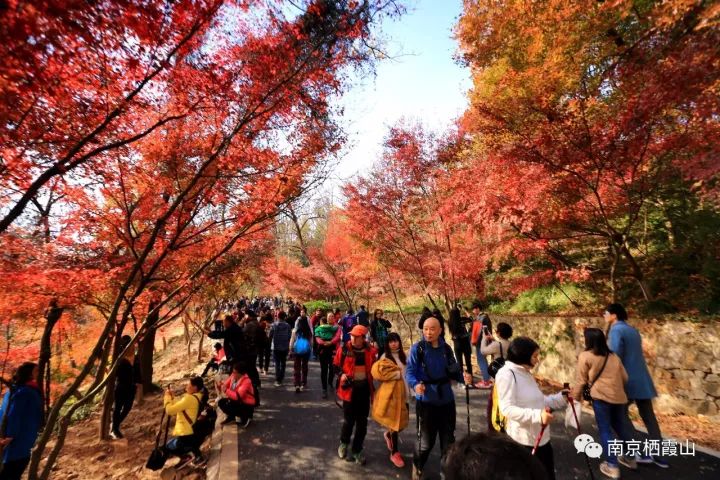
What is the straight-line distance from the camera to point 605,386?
157 inches

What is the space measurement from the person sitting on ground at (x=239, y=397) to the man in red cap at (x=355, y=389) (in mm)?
1893

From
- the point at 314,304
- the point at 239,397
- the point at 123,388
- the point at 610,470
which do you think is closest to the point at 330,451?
the point at 239,397

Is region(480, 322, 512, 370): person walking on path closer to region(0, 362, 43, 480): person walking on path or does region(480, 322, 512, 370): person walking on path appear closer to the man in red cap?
the man in red cap

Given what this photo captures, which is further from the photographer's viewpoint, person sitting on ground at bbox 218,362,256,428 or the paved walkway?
person sitting on ground at bbox 218,362,256,428

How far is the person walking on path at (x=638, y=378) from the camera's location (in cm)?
432

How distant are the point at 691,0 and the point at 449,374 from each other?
6.25m

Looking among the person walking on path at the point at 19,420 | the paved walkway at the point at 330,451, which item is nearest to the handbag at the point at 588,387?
the paved walkway at the point at 330,451

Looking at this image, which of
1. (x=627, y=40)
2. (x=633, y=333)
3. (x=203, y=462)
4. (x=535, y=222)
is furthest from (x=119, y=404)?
(x=627, y=40)

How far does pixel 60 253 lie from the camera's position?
7516 millimetres

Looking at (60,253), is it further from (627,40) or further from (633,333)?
(627,40)

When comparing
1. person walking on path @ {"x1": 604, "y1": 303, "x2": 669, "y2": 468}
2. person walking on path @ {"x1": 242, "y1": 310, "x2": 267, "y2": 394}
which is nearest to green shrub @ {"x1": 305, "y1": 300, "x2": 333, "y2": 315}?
person walking on path @ {"x1": 242, "y1": 310, "x2": 267, "y2": 394}

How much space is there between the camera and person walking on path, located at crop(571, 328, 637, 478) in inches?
156

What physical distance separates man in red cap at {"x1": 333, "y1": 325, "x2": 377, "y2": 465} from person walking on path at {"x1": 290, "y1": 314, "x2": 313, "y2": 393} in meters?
3.09

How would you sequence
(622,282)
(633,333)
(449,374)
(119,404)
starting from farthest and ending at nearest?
(622,282) → (119,404) → (633,333) → (449,374)
